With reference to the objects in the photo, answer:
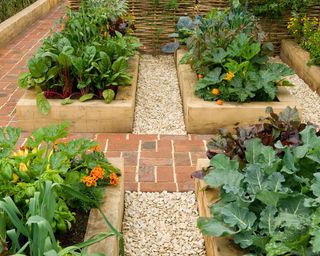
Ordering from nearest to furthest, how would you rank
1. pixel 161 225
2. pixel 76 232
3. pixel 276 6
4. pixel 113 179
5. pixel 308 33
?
pixel 76 232
pixel 113 179
pixel 161 225
pixel 308 33
pixel 276 6

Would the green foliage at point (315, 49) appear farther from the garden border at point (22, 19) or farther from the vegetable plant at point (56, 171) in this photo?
the garden border at point (22, 19)

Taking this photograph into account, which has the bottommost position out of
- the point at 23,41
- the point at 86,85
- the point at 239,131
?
the point at 23,41

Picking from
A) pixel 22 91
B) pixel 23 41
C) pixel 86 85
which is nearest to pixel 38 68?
pixel 86 85

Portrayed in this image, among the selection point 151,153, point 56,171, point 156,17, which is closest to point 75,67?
point 151,153

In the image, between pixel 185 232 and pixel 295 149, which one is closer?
pixel 295 149

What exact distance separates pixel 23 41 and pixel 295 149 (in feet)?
21.0

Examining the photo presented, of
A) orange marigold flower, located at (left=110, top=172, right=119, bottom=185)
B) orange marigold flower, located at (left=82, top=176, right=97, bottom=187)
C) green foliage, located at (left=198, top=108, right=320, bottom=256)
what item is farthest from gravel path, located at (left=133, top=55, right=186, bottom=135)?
orange marigold flower, located at (left=82, top=176, right=97, bottom=187)

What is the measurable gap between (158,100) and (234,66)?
3.73 ft

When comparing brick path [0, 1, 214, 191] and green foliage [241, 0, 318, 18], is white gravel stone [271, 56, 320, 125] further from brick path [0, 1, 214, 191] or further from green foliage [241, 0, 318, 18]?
brick path [0, 1, 214, 191]

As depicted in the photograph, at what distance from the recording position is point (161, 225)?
3262 millimetres

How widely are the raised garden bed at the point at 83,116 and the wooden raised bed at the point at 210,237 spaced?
133cm

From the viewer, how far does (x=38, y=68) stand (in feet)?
15.4

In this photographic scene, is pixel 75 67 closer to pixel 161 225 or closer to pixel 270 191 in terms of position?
pixel 161 225

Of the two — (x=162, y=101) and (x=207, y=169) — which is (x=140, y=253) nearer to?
(x=207, y=169)
